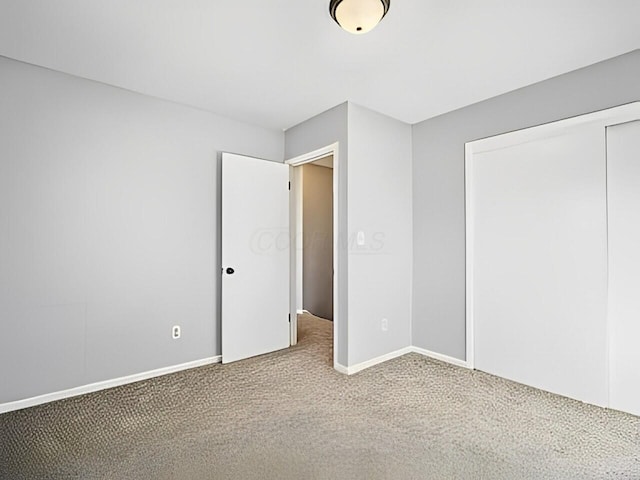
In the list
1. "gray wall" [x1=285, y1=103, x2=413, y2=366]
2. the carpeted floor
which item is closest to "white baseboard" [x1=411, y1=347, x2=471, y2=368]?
"gray wall" [x1=285, y1=103, x2=413, y2=366]

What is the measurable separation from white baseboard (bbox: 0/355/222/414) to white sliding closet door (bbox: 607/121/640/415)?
3.20 m

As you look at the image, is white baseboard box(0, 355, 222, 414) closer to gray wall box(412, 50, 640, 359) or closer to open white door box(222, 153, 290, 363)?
open white door box(222, 153, 290, 363)

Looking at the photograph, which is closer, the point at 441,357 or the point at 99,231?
the point at 99,231

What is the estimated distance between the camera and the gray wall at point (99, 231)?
242cm

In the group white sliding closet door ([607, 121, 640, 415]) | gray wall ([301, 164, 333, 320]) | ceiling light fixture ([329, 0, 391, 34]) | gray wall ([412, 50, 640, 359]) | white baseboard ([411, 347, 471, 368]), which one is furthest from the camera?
gray wall ([301, 164, 333, 320])

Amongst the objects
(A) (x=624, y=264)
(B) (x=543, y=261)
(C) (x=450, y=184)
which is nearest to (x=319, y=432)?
(B) (x=543, y=261)

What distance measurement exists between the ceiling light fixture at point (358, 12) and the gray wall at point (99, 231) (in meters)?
1.96

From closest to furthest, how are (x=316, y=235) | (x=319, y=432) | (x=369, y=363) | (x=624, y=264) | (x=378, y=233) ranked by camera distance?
(x=319, y=432), (x=624, y=264), (x=369, y=363), (x=378, y=233), (x=316, y=235)

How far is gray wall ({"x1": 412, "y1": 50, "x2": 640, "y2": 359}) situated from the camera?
2648mm

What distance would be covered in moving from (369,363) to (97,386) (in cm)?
227

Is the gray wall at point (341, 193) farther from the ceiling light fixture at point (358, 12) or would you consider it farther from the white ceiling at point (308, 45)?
the ceiling light fixture at point (358, 12)

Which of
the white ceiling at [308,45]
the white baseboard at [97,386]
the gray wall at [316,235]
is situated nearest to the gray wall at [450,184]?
the white ceiling at [308,45]

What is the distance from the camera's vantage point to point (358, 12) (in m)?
1.68

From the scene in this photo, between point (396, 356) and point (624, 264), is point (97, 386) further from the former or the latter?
point (624, 264)
